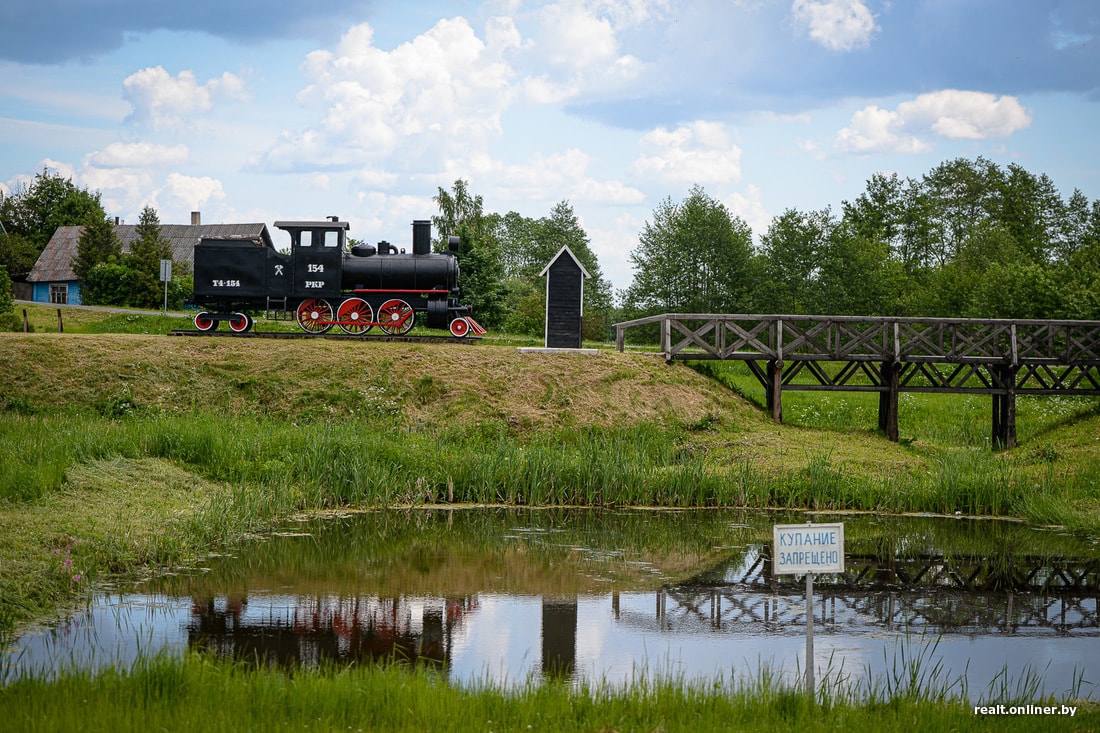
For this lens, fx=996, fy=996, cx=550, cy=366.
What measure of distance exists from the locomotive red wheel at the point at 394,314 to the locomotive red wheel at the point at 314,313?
4.79 ft

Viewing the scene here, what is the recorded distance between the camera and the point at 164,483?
16.0 meters

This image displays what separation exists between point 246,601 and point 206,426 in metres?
8.79

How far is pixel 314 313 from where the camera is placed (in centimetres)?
2712

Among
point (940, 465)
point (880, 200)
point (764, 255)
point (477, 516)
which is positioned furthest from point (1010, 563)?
point (880, 200)

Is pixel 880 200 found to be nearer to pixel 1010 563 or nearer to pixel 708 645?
pixel 1010 563

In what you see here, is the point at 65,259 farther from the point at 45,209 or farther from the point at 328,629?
the point at 328,629

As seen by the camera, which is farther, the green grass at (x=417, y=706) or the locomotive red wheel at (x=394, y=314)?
the locomotive red wheel at (x=394, y=314)

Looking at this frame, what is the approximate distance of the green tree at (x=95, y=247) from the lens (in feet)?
174

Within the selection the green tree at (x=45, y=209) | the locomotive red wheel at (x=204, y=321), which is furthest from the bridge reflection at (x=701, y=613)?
the green tree at (x=45, y=209)

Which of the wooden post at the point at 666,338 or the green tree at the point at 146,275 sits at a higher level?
the green tree at the point at 146,275

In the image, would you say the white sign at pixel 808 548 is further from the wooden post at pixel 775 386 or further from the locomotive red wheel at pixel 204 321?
the locomotive red wheel at pixel 204 321

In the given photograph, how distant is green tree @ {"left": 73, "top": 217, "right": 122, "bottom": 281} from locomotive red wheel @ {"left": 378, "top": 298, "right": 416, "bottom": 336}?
30.9 metres

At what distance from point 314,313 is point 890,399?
51.1 feet

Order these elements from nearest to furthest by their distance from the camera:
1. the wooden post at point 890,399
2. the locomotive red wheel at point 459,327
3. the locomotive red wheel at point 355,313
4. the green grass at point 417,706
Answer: the green grass at point 417,706 → the wooden post at point 890,399 → the locomotive red wheel at point 355,313 → the locomotive red wheel at point 459,327
